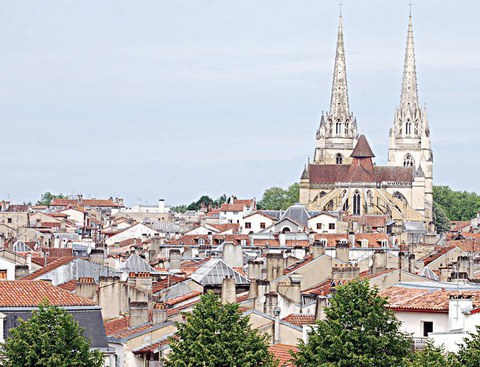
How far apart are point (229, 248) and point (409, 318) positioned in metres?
33.2

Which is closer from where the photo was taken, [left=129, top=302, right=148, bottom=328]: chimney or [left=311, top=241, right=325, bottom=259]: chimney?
[left=129, top=302, right=148, bottom=328]: chimney

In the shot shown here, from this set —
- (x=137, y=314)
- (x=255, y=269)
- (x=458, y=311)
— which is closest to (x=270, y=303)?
(x=137, y=314)

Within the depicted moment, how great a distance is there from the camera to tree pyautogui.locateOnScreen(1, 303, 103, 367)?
1452 inches

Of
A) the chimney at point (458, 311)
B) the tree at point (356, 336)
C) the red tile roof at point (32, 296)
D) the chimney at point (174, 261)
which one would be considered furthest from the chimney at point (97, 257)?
the chimney at point (458, 311)

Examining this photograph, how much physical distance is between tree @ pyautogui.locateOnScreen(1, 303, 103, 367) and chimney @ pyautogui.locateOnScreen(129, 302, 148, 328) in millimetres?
6821

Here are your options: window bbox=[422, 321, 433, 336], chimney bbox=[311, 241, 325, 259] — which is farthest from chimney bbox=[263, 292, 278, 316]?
chimney bbox=[311, 241, 325, 259]

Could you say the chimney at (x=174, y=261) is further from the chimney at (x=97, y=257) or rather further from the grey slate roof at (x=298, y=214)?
the grey slate roof at (x=298, y=214)

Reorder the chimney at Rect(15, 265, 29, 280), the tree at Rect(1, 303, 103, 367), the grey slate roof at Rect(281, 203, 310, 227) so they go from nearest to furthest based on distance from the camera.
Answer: the tree at Rect(1, 303, 103, 367)
the chimney at Rect(15, 265, 29, 280)
the grey slate roof at Rect(281, 203, 310, 227)

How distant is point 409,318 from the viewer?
125 ft

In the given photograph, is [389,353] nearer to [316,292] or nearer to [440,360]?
[440,360]

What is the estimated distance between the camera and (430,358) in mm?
32500

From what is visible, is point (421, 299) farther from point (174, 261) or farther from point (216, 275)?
point (174, 261)

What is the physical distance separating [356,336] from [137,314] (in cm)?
1031

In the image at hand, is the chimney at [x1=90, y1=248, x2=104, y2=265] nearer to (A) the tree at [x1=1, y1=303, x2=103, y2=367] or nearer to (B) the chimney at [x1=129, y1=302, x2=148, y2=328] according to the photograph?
(B) the chimney at [x1=129, y1=302, x2=148, y2=328]
